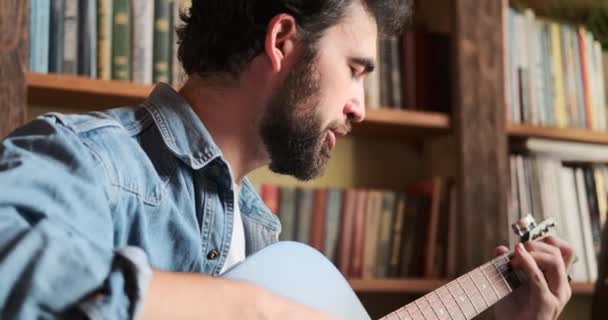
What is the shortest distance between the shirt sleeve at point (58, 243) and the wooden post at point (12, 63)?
2.01ft

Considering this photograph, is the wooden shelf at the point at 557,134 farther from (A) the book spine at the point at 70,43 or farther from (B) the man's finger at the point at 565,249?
(A) the book spine at the point at 70,43

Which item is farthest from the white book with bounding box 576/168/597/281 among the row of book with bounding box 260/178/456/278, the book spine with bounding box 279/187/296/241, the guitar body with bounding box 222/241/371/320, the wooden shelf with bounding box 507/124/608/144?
the guitar body with bounding box 222/241/371/320

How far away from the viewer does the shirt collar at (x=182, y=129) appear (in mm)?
954

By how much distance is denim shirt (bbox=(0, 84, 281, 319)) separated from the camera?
643 millimetres

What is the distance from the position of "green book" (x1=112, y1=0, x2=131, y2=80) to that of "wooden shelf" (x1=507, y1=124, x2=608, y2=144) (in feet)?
2.90

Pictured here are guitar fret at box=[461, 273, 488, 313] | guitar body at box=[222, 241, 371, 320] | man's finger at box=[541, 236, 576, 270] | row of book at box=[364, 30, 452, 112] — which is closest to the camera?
guitar body at box=[222, 241, 371, 320]

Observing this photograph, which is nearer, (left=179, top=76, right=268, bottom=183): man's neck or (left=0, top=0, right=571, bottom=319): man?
(left=0, top=0, right=571, bottom=319): man

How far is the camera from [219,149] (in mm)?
1005

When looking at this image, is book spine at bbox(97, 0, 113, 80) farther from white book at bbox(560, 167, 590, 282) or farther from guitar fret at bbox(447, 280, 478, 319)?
white book at bbox(560, 167, 590, 282)

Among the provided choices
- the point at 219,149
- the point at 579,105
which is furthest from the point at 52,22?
the point at 579,105

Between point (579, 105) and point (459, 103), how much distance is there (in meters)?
0.35

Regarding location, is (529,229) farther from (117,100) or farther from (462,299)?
(117,100)

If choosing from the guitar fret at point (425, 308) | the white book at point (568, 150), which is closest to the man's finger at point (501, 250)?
the guitar fret at point (425, 308)

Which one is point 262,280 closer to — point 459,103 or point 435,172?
point 459,103
